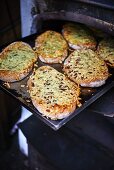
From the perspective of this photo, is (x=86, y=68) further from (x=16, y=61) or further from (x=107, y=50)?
(x=16, y=61)

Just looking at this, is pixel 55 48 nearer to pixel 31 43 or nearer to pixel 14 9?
pixel 31 43

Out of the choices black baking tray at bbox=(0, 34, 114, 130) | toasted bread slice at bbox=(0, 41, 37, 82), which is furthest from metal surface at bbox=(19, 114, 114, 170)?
toasted bread slice at bbox=(0, 41, 37, 82)

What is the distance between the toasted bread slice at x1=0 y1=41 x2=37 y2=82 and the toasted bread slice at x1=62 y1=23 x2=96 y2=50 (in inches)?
10.3

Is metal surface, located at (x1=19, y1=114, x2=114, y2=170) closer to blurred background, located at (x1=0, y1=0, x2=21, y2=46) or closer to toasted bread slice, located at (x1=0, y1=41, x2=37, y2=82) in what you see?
toasted bread slice, located at (x1=0, y1=41, x2=37, y2=82)

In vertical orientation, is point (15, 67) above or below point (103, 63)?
above

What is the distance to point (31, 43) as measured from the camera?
5.63 feet

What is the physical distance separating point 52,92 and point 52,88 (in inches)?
1.3

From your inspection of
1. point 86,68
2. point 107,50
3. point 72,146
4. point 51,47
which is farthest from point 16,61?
point 72,146

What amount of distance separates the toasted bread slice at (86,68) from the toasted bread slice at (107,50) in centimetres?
6

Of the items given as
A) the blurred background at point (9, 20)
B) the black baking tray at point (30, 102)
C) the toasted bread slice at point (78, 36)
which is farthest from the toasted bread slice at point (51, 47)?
the blurred background at point (9, 20)

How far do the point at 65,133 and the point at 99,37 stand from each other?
2.23 feet

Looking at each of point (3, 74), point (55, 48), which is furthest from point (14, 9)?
point (3, 74)

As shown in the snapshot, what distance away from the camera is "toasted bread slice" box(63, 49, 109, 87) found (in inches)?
56.4

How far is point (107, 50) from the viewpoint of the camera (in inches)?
64.9
